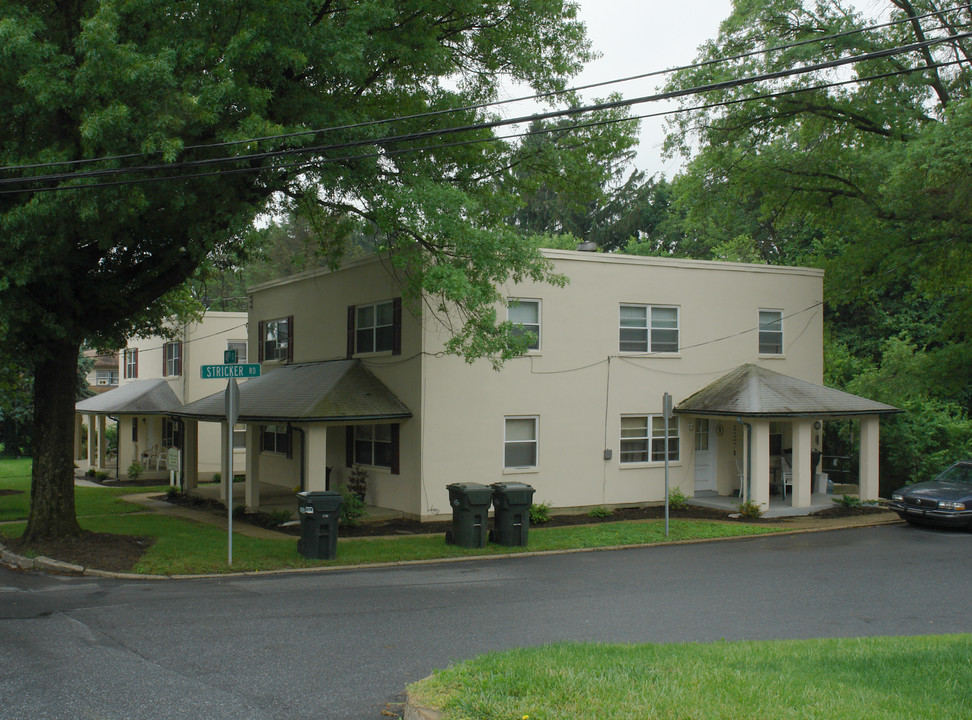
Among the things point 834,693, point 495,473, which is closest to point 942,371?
point 495,473

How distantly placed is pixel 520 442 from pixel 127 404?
17.8 meters

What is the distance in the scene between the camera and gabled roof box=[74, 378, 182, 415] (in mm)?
30656

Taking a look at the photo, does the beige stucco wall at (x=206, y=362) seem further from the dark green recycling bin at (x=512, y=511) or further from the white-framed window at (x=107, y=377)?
the white-framed window at (x=107, y=377)

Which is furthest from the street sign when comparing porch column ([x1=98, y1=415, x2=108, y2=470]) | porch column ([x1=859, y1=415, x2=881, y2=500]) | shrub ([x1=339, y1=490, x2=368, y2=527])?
porch column ([x1=98, y1=415, x2=108, y2=470])

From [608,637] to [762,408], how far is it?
489 inches

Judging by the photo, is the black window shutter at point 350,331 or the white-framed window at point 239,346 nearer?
the black window shutter at point 350,331

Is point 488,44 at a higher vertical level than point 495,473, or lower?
higher

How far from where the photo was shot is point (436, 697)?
630 centimetres

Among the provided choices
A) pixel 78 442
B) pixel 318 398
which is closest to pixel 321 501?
pixel 318 398

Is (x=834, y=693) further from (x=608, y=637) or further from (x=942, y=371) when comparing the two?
(x=942, y=371)

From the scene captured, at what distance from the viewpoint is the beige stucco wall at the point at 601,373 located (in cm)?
1911

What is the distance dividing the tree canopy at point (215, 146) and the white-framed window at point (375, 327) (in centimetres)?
261

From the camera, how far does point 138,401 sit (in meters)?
31.1

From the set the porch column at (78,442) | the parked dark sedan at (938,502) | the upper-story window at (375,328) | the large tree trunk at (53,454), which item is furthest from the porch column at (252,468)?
the porch column at (78,442)
